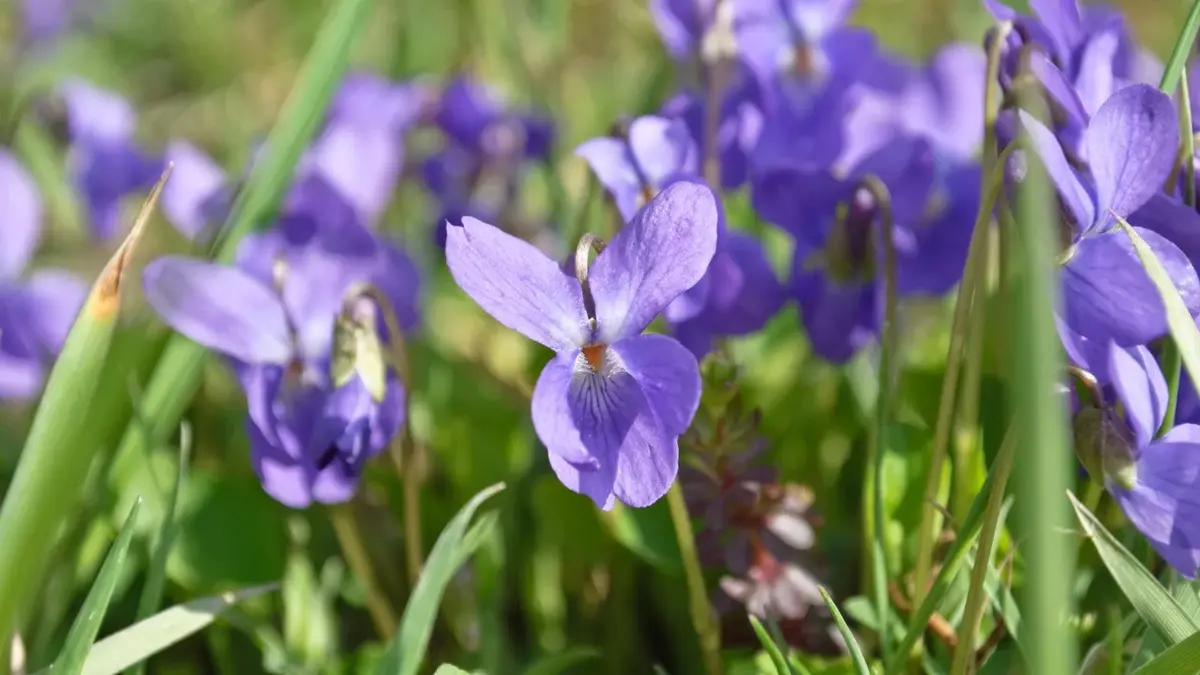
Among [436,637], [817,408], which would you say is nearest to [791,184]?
[817,408]

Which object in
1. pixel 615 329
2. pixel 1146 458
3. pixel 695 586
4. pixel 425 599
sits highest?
pixel 615 329

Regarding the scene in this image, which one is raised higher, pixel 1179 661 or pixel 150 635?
pixel 1179 661

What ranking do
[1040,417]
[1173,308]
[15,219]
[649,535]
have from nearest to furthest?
[1040,417], [1173,308], [649,535], [15,219]

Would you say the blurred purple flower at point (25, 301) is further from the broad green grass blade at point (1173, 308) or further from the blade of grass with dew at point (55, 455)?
the broad green grass blade at point (1173, 308)

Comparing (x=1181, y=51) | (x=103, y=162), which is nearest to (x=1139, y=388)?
(x=1181, y=51)

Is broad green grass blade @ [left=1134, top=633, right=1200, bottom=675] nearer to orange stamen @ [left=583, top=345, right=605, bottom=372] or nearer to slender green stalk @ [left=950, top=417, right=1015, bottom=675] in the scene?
slender green stalk @ [left=950, top=417, right=1015, bottom=675]

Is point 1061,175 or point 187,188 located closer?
point 1061,175

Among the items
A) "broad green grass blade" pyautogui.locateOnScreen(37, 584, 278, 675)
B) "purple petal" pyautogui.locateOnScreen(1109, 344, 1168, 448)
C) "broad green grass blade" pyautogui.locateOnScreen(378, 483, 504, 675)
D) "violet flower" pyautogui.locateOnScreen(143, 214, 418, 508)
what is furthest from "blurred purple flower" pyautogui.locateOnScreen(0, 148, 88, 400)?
"purple petal" pyautogui.locateOnScreen(1109, 344, 1168, 448)

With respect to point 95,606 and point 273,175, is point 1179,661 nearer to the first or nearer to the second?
point 95,606
